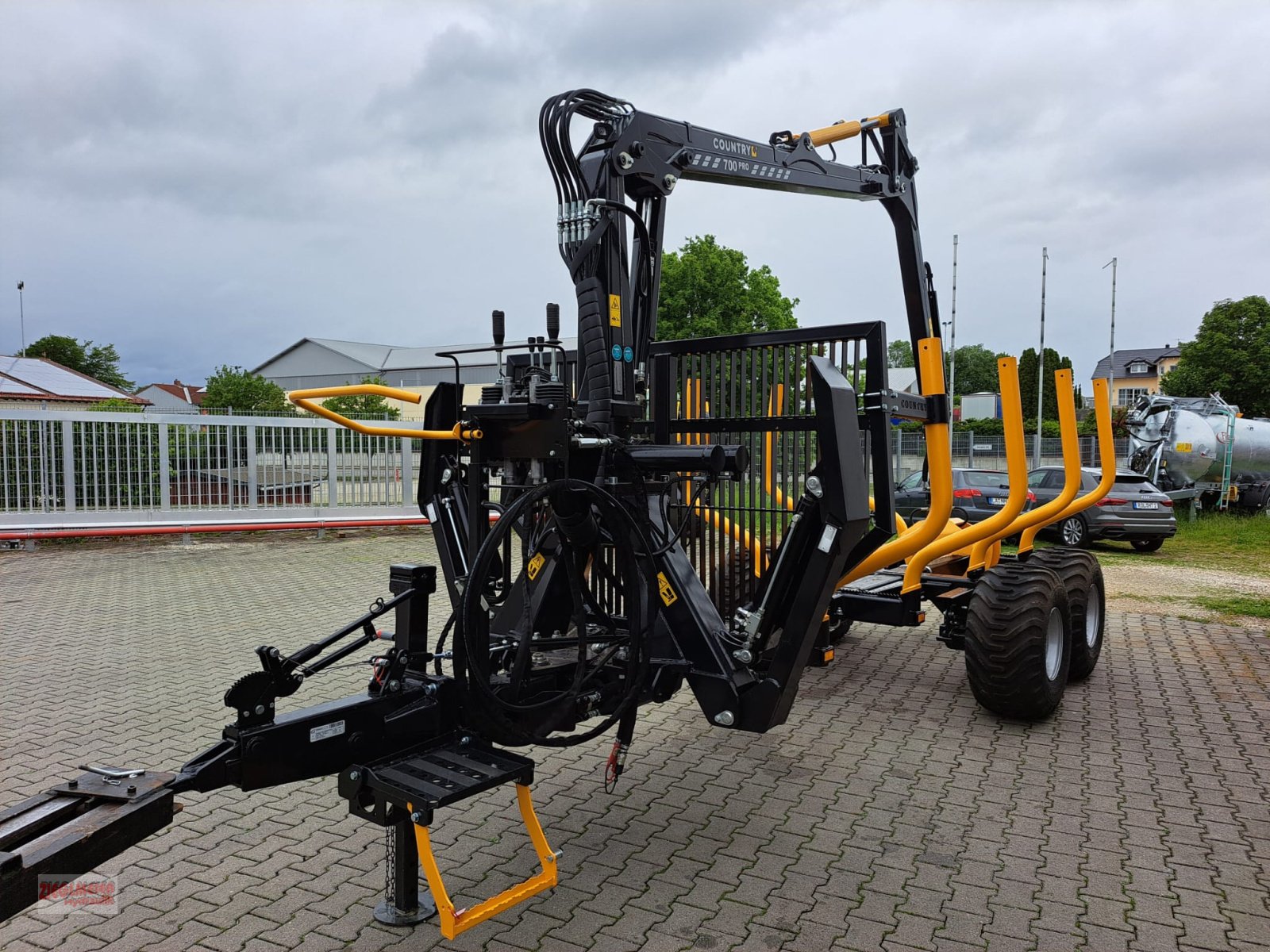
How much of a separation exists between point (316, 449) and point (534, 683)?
43.0ft

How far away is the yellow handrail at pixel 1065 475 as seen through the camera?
7008 millimetres

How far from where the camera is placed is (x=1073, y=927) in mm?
3453

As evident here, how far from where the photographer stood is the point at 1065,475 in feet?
24.1

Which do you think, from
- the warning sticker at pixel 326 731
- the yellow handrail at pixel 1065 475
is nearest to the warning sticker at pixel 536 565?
the warning sticker at pixel 326 731

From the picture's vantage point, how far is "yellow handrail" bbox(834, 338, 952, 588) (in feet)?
16.5

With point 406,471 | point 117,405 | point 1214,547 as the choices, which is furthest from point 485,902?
point 117,405

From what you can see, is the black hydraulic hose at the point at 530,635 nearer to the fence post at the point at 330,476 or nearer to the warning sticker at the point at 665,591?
the warning sticker at the point at 665,591

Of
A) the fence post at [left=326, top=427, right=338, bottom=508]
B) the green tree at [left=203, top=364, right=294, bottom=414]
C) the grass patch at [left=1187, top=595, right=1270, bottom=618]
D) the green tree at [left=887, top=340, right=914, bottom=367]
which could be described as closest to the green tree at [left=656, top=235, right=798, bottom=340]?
→ the green tree at [left=203, top=364, right=294, bottom=414]

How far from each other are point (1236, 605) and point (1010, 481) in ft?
19.0

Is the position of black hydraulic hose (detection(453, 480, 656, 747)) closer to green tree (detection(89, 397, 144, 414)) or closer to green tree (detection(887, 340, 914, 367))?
green tree (detection(89, 397, 144, 414))

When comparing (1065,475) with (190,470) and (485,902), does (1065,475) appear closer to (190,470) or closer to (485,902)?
(485,902)

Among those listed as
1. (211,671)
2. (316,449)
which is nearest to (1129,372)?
(316,449)

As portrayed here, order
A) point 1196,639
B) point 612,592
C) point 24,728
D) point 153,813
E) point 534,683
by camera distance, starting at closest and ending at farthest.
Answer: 1. point 153,813
2. point 534,683
3. point 612,592
4. point 24,728
5. point 1196,639

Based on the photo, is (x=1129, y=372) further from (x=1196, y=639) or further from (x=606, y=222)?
(x=606, y=222)
